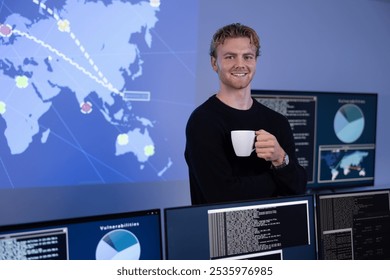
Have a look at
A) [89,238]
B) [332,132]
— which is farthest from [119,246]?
[332,132]

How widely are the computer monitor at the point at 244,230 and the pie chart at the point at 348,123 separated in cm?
253

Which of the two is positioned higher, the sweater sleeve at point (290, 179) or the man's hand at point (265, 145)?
the man's hand at point (265, 145)

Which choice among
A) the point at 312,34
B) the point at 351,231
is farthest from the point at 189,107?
the point at 351,231

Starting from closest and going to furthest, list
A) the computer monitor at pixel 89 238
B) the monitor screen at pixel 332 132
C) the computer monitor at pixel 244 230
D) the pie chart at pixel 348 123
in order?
the computer monitor at pixel 89 238
the computer monitor at pixel 244 230
the monitor screen at pixel 332 132
the pie chart at pixel 348 123

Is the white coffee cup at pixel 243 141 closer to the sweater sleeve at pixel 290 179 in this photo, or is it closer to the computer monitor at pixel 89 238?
the sweater sleeve at pixel 290 179

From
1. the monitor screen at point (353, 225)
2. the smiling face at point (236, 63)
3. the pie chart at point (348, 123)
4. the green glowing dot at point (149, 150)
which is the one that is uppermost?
the smiling face at point (236, 63)

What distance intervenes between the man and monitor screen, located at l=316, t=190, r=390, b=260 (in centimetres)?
26

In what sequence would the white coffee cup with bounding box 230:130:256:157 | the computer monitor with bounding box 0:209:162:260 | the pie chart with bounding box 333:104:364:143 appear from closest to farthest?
the computer monitor with bounding box 0:209:162:260, the white coffee cup with bounding box 230:130:256:157, the pie chart with bounding box 333:104:364:143

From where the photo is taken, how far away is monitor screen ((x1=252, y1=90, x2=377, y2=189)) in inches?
130

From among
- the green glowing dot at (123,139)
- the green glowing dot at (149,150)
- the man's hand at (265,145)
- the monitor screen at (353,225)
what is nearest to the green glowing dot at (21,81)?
the green glowing dot at (123,139)

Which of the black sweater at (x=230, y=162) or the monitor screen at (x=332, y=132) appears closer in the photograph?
the black sweater at (x=230, y=162)

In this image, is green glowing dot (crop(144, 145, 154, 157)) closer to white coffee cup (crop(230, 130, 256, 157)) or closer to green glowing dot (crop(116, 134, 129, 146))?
green glowing dot (crop(116, 134, 129, 146))

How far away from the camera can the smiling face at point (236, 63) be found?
5.20ft

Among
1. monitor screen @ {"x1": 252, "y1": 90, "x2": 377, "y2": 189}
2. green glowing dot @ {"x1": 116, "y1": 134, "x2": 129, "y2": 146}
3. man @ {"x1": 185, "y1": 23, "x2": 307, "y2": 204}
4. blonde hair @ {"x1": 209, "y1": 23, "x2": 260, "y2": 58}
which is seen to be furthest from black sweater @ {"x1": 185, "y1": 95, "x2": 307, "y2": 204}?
monitor screen @ {"x1": 252, "y1": 90, "x2": 377, "y2": 189}
